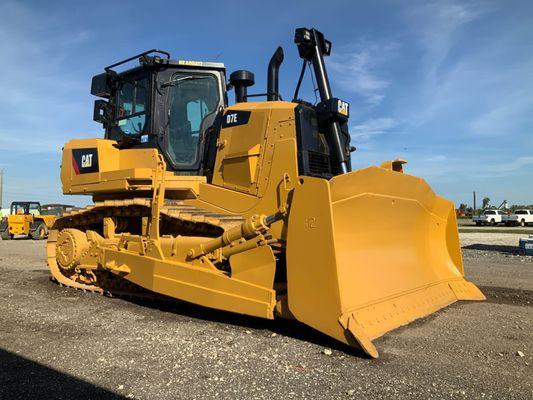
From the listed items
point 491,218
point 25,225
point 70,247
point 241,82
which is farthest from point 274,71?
point 491,218

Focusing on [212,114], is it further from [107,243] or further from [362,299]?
[362,299]

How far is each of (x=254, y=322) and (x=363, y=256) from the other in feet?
4.80

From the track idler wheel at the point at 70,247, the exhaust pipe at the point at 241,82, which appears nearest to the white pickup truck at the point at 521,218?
the exhaust pipe at the point at 241,82

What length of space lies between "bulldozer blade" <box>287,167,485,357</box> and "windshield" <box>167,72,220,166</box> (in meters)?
2.68

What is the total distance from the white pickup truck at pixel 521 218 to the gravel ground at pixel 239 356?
135 feet

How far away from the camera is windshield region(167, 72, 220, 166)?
21.2ft

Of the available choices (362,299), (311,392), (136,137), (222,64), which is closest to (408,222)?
(362,299)

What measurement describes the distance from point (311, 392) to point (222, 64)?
506 centimetres

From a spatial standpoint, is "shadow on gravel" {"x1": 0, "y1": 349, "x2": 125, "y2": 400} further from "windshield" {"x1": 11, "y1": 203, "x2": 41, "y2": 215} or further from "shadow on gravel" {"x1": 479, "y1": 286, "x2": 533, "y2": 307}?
"windshield" {"x1": 11, "y1": 203, "x2": 41, "y2": 215}

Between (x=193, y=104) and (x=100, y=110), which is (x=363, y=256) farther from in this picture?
(x=100, y=110)

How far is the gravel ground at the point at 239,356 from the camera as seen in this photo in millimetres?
3154

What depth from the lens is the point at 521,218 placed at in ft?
137

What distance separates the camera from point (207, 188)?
605 cm

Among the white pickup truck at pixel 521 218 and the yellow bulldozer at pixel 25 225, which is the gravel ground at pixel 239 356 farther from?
the white pickup truck at pixel 521 218
